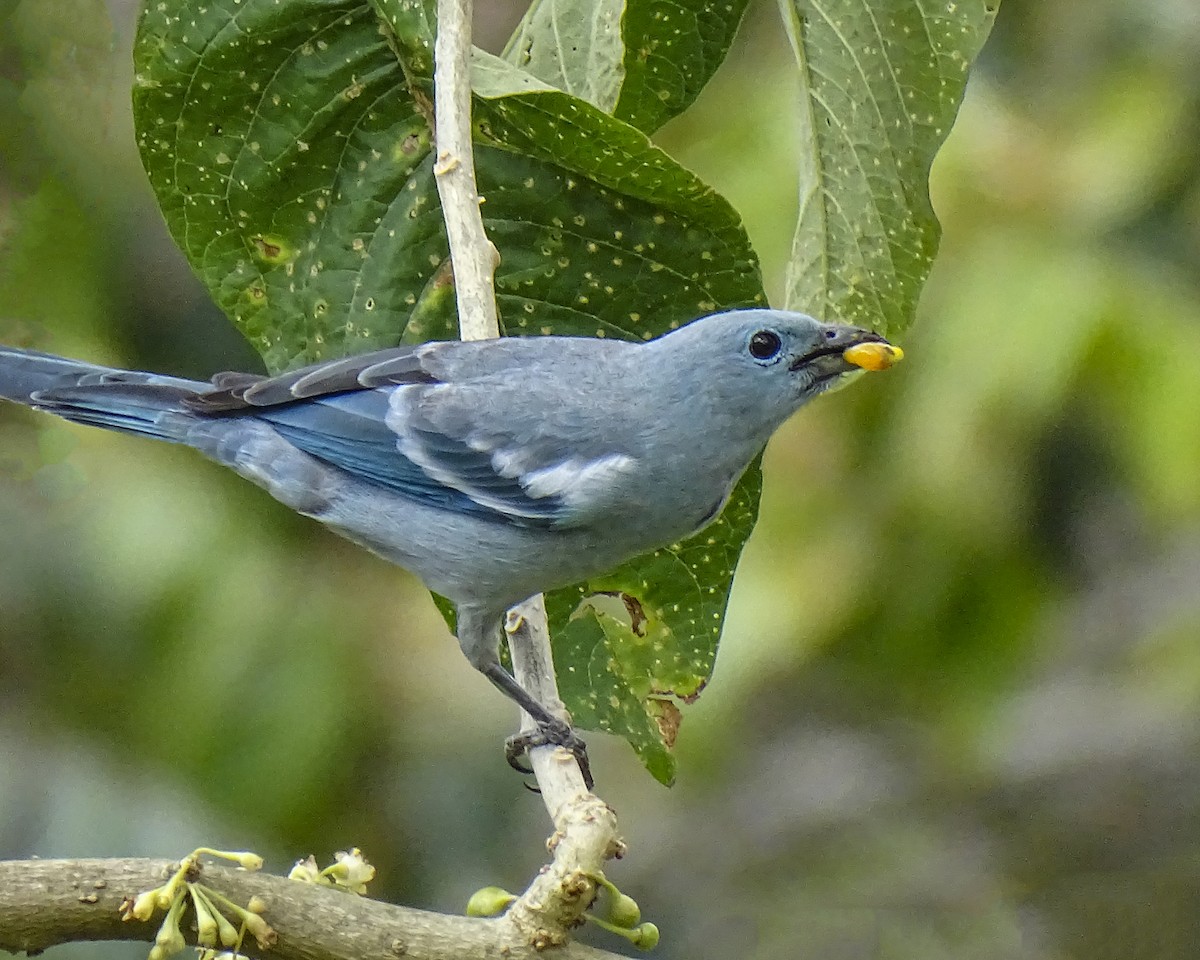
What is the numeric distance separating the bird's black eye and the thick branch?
127 cm

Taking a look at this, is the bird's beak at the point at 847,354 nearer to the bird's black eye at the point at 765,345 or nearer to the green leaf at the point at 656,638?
the bird's black eye at the point at 765,345

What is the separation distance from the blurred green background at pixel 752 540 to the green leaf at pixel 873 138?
1187mm

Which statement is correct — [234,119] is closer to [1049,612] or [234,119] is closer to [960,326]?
[960,326]

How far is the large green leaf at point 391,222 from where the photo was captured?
2785 mm

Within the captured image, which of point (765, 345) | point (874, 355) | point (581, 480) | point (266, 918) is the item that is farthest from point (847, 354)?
point (266, 918)

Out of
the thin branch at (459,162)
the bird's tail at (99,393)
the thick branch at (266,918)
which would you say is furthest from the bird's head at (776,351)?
the thick branch at (266,918)

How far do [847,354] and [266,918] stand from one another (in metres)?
1.51

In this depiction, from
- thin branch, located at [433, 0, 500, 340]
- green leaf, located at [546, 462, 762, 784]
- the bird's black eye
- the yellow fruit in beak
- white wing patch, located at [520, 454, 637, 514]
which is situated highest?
thin branch, located at [433, 0, 500, 340]

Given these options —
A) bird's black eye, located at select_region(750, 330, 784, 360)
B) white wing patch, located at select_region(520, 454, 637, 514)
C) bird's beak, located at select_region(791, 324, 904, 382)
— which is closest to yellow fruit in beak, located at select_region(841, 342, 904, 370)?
bird's beak, located at select_region(791, 324, 904, 382)

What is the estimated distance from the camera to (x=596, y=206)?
2836 mm

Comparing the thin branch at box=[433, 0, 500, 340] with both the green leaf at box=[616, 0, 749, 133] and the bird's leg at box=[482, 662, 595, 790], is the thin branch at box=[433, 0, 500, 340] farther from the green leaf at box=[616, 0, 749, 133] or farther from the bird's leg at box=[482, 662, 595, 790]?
the bird's leg at box=[482, 662, 595, 790]

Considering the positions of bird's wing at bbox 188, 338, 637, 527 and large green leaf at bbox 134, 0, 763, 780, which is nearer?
large green leaf at bbox 134, 0, 763, 780

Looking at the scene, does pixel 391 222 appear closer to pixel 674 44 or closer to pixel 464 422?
pixel 464 422

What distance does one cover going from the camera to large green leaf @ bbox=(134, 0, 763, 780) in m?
2.79
